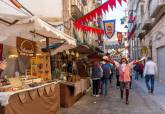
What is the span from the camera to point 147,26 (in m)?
36.4

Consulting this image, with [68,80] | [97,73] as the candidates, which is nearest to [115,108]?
[68,80]

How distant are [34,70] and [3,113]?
21.7 feet

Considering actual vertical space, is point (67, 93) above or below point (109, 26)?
below

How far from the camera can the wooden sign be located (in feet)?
36.6

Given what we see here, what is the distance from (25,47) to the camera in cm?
1175


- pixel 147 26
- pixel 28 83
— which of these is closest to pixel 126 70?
pixel 28 83

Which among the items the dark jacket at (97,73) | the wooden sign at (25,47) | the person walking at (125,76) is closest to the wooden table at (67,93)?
the wooden sign at (25,47)

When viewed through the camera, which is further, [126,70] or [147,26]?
[147,26]

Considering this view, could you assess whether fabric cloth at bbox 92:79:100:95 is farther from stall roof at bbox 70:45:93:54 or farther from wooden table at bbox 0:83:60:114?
wooden table at bbox 0:83:60:114

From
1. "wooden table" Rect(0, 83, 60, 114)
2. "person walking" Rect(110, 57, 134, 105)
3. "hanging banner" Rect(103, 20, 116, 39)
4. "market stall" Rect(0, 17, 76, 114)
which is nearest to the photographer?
"wooden table" Rect(0, 83, 60, 114)

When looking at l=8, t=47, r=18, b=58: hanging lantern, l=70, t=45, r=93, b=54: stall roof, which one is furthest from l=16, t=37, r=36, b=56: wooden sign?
l=70, t=45, r=93, b=54: stall roof

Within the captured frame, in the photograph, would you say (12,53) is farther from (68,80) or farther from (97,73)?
(97,73)

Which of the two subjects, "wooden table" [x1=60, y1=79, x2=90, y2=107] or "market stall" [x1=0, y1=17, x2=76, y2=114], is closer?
"market stall" [x1=0, y1=17, x2=76, y2=114]

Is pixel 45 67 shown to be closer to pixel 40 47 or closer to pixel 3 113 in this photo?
pixel 40 47
